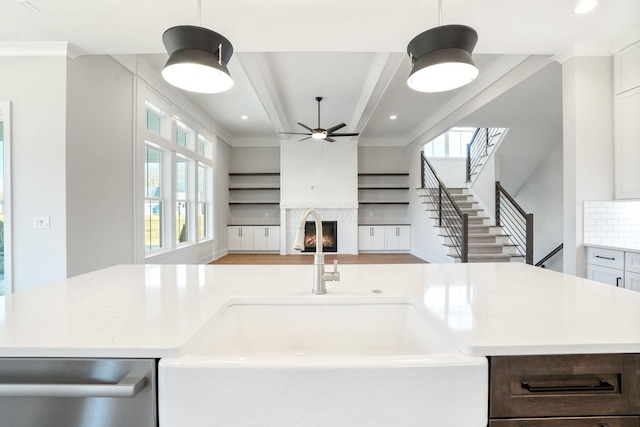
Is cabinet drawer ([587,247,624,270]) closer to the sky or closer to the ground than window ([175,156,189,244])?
closer to the ground

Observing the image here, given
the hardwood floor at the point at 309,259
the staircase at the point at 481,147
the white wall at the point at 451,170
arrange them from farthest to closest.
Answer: the white wall at the point at 451,170, the hardwood floor at the point at 309,259, the staircase at the point at 481,147

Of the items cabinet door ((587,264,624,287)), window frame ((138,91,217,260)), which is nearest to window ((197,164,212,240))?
window frame ((138,91,217,260))

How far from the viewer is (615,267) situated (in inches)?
104

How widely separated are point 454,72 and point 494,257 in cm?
476

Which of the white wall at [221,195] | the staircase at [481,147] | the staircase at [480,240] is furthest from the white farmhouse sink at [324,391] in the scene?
the white wall at [221,195]

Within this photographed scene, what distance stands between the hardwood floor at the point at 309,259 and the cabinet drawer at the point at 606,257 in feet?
12.1

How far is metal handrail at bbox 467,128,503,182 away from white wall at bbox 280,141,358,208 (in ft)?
8.75

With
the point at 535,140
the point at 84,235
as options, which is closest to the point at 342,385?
the point at 84,235

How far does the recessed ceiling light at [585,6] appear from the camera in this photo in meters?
2.28

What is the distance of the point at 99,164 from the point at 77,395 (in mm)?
3357

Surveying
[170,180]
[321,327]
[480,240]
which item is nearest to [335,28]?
[321,327]

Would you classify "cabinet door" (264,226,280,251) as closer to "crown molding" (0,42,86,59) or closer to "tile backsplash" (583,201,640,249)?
"crown molding" (0,42,86,59)

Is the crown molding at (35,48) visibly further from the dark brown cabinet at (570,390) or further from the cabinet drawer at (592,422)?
the cabinet drawer at (592,422)

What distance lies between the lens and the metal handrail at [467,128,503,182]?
21.8 ft
